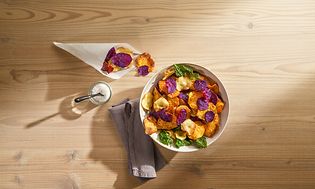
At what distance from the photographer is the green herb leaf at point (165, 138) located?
0.97 meters

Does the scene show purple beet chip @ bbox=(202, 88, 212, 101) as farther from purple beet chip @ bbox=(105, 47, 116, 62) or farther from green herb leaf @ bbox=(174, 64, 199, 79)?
purple beet chip @ bbox=(105, 47, 116, 62)

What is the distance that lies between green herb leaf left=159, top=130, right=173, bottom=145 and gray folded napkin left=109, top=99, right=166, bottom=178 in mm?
80

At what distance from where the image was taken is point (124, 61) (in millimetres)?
1032

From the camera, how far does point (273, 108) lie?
3.45 feet

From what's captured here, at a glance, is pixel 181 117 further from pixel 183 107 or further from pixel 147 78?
pixel 147 78

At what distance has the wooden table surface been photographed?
1.05 m

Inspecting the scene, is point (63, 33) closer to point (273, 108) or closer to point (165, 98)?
point (165, 98)

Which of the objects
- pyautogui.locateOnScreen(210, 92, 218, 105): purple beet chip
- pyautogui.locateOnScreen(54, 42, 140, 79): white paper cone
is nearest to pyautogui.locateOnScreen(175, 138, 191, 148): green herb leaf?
pyautogui.locateOnScreen(210, 92, 218, 105): purple beet chip

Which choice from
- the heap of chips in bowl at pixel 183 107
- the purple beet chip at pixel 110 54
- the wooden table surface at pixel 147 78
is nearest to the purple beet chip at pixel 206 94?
the heap of chips in bowl at pixel 183 107

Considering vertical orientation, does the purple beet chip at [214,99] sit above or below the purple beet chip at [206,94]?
below

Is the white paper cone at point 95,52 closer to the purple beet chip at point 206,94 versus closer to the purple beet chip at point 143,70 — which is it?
the purple beet chip at point 143,70

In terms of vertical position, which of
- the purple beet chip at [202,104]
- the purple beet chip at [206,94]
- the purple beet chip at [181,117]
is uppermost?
the purple beet chip at [206,94]

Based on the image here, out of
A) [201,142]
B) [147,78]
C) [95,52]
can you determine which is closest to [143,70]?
[147,78]

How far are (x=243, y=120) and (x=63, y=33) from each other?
52 centimetres
